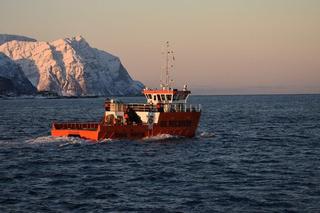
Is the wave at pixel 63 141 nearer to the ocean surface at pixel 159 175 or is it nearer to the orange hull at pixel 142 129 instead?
the ocean surface at pixel 159 175

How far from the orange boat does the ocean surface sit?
3.14 ft

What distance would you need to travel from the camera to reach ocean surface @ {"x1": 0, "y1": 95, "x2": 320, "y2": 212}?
Answer: 33.6m

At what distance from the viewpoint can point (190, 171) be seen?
1781 inches

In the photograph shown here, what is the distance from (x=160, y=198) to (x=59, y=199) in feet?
19.5

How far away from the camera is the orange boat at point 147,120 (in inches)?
2489

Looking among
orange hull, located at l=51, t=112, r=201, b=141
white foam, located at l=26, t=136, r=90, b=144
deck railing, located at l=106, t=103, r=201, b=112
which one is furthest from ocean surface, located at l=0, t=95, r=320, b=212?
deck railing, located at l=106, t=103, r=201, b=112

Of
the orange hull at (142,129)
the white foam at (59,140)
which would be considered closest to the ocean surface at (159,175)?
the white foam at (59,140)

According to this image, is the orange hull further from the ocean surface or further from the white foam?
the ocean surface

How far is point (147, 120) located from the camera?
65.6m

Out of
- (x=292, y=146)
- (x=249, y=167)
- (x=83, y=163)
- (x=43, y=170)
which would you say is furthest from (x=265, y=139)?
(x=43, y=170)

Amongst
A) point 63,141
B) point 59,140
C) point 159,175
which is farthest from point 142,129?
point 159,175

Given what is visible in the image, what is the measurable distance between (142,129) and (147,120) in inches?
70.6

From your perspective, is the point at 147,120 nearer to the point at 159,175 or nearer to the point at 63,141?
the point at 63,141

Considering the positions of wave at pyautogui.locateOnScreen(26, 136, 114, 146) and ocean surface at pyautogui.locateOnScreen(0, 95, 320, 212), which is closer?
ocean surface at pyautogui.locateOnScreen(0, 95, 320, 212)
